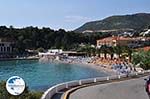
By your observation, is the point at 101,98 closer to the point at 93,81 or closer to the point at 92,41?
the point at 93,81

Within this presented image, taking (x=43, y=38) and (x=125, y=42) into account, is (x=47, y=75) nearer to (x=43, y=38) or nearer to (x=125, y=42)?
(x=125, y=42)

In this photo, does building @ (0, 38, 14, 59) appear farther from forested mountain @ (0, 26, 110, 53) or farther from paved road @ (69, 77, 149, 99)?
paved road @ (69, 77, 149, 99)

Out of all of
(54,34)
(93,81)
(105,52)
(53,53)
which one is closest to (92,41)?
(54,34)

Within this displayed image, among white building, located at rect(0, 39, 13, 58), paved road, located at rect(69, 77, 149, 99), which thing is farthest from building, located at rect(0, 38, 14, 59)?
paved road, located at rect(69, 77, 149, 99)

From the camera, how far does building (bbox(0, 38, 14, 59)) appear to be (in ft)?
591

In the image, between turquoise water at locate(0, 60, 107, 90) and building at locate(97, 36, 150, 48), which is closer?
turquoise water at locate(0, 60, 107, 90)

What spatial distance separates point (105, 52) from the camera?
138875 mm

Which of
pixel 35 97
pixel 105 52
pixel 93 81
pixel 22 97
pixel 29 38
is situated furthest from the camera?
pixel 29 38

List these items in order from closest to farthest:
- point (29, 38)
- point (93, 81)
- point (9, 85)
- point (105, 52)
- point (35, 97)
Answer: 1. point (9, 85)
2. point (35, 97)
3. point (93, 81)
4. point (105, 52)
5. point (29, 38)

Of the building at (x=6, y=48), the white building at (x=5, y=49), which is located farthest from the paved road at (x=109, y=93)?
the white building at (x=5, y=49)

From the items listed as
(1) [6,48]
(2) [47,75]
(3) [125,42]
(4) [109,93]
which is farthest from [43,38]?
(4) [109,93]

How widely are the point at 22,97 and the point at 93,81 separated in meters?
16.1

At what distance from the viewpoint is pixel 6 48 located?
612ft

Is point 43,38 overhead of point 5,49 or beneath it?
overhead
